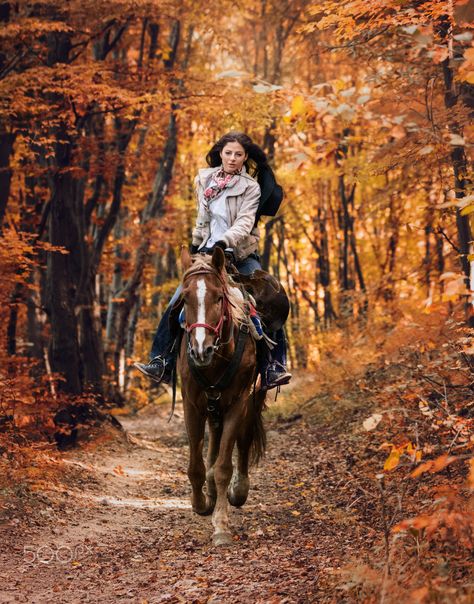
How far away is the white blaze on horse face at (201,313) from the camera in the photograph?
19.1ft

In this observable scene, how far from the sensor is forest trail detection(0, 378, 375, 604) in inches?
215

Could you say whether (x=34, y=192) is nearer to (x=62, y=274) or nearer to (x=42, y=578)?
(x=62, y=274)

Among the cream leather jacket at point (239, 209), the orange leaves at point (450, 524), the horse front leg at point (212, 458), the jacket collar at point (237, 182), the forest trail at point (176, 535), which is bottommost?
the forest trail at point (176, 535)

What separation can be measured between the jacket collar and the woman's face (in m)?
0.12

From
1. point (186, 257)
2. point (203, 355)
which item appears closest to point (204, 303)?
point (203, 355)

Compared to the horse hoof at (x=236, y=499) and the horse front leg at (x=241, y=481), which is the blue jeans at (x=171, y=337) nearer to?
the horse front leg at (x=241, y=481)

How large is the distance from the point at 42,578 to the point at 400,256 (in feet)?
73.1

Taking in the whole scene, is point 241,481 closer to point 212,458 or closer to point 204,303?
point 212,458

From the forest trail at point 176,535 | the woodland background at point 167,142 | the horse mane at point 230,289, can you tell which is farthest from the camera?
the woodland background at point 167,142

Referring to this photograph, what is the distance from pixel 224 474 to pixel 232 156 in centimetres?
326

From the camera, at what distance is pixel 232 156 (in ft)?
24.5

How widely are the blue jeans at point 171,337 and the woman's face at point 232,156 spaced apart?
1.02m

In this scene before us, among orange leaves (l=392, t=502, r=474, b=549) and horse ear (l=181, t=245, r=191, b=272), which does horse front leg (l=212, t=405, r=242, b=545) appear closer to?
horse ear (l=181, t=245, r=191, b=272)

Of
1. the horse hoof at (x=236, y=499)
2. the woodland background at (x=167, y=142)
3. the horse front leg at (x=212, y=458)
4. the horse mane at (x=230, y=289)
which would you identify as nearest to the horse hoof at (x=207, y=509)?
the horse front leg at (x=212, y=458)
